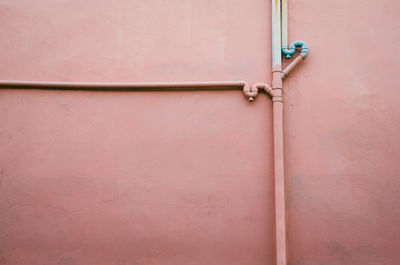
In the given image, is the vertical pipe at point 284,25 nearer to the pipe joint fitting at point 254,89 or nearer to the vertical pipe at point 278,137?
the vertical pipe at point 278,137

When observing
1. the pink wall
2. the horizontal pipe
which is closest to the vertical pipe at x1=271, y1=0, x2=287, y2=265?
the pink wall

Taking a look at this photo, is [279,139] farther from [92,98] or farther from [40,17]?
[40,17]

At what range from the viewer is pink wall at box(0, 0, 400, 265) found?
3.91 metres

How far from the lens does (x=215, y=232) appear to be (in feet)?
12.9

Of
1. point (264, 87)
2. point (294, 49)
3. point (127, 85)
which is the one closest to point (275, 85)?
point (264, 87)

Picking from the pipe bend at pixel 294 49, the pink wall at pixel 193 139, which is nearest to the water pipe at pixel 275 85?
the pipe bend at pixel 294 49

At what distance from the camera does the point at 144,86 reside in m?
4.20

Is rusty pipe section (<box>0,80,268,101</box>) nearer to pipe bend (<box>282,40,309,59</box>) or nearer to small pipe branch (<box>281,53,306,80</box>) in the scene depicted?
small pipe branch (<box>281,53,306,80</box>)

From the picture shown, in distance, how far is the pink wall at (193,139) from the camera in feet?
12.8

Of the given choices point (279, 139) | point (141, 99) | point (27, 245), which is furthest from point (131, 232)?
point (279, 139)

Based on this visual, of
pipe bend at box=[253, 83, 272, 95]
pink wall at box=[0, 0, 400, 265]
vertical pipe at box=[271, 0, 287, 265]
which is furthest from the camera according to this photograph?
pipe bend at box=[253, 83, 272, 95]

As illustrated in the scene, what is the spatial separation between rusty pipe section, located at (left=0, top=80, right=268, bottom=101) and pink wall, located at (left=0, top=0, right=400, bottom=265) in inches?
3.4

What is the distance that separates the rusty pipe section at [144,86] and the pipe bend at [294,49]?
481 millimetres

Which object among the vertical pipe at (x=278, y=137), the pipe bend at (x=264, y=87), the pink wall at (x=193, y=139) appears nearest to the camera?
the vertical pipe at (x=278, y=137)
